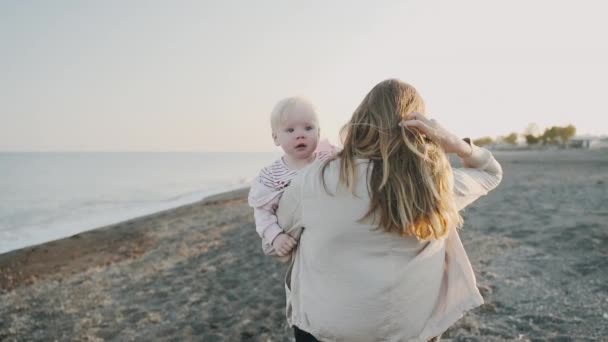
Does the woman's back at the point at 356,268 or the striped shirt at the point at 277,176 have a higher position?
the striped shirt at the point at 277,176

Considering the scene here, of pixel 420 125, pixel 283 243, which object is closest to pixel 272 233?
pixel 283 243

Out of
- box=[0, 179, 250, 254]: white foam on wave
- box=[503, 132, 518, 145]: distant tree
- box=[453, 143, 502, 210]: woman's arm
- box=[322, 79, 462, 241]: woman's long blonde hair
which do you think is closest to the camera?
box=[322, 79, 462, 241]: woman's long blonde hair

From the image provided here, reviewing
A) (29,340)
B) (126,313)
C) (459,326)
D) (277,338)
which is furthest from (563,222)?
(29,340)

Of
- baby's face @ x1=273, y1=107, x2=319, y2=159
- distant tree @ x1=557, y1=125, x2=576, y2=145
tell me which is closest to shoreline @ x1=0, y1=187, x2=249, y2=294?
baby's face @ x1=273, y1=107, x2=319, y2=159

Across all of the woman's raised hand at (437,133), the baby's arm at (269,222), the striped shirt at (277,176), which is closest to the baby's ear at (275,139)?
the striped shirt at (277,176)

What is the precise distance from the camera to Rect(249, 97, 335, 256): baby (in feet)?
6.20

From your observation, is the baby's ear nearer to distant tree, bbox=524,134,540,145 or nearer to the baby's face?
the baby's face

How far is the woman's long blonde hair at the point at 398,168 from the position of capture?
1.47 m

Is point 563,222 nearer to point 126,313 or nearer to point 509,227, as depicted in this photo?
point 509,227

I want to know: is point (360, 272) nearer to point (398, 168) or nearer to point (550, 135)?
point (398, 168)

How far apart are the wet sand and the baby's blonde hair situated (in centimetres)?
316

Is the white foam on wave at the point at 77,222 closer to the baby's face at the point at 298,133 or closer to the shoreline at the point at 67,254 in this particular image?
the shoreline at the point at 67,254

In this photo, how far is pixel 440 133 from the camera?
1.61 metres

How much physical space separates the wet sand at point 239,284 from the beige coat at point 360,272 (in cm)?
285
